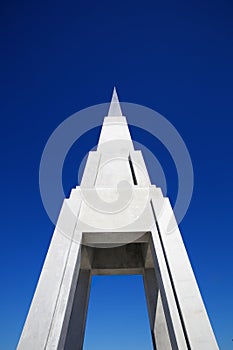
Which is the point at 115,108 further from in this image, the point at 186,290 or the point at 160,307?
the point at 186,290

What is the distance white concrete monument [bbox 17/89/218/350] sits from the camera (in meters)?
5.37

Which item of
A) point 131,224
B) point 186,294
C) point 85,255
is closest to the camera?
point 186,294

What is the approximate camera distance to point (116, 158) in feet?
35.7

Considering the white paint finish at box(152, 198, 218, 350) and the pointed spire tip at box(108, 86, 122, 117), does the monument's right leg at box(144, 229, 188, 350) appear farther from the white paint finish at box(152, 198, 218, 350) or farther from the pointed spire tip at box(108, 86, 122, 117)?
the pointed spire tip at box(108, 86, 122, 117)

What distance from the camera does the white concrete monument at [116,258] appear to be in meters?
5.37

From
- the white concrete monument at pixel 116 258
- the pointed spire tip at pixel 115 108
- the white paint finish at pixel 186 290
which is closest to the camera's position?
the white paint finish at pixel 186 290

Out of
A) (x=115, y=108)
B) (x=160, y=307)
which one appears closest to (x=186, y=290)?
(x=160, y=307)

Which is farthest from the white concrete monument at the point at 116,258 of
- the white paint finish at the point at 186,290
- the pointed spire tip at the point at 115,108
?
the pointed spire tip at the point at 115,108

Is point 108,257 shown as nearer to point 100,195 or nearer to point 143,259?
point 143,259

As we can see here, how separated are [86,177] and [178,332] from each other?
5763 mm

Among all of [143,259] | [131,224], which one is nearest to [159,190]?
[131,224]

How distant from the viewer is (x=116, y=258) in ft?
33.0

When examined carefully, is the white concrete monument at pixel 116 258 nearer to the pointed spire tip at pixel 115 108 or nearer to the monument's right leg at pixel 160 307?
the monument's right leg at pixel 160 307

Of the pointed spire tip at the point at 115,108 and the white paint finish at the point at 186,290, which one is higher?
the pointed spire tip at the point at 115,108
